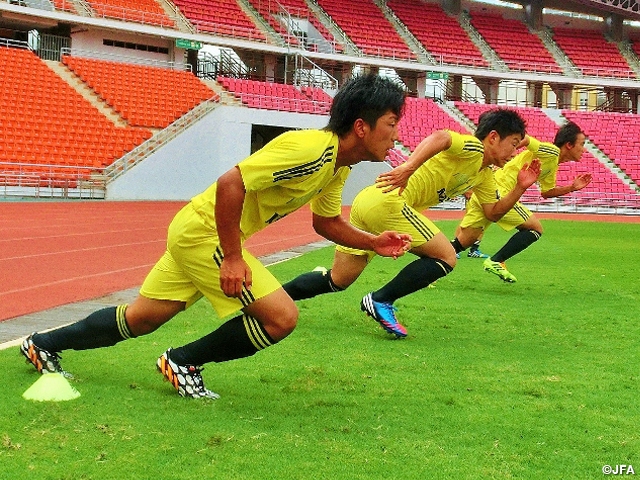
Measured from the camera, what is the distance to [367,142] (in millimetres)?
3770

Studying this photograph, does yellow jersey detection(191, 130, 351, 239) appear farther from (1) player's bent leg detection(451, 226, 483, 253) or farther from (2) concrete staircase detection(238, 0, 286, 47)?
(2) concrete staircase detection(238, 0, 286, 47)

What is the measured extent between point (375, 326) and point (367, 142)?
2.91 metres

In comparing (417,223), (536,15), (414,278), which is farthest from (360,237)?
(536,15)

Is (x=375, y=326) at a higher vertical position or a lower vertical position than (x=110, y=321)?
lower

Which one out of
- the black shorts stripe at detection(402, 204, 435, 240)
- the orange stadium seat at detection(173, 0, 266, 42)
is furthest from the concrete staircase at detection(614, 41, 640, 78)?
the black shorts stripe at detection(402, 204, 435, 240)

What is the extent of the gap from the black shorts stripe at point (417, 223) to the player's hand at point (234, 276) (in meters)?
2.71

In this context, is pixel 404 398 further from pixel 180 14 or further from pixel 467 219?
pixel 180 14

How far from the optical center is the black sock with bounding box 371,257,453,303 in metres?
6.06

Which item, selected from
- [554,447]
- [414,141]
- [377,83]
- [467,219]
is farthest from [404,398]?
[414,141]

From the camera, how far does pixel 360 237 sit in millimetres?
4547

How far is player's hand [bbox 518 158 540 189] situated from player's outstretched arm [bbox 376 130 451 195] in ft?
3.58

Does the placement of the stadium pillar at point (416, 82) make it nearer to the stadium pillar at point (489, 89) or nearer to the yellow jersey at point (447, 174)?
the stadium pillar at point (489, 89)

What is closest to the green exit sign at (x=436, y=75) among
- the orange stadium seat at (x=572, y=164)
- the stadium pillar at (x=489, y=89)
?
the orange stadium seat at (x=572, y=164)

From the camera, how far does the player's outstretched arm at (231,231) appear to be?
140 inches
